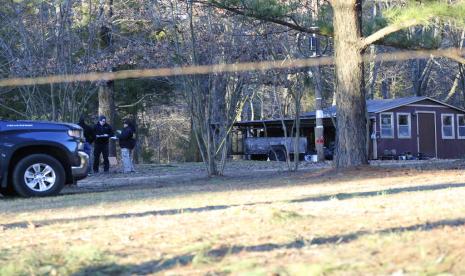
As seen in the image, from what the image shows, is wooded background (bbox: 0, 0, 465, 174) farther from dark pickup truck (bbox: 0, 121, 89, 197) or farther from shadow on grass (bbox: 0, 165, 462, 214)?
dark pickup truck (bbox: 0, 121, 89, 197)

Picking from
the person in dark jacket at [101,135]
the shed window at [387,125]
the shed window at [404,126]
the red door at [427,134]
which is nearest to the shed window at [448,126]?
the red door at [427,134]

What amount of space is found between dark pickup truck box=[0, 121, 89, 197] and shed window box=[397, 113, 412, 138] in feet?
74.5

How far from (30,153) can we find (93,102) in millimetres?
20111

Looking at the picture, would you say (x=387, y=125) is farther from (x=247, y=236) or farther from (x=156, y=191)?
(x=247, y=236)

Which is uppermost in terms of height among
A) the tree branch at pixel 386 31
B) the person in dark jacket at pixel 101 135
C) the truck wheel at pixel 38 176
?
the tree branch at pixel 386 31

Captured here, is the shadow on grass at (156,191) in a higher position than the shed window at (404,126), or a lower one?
lower

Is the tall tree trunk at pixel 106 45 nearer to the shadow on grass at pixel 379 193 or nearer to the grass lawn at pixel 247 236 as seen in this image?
the grass lawn at pixel 247 236

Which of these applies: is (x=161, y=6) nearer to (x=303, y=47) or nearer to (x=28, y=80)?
(x=28, y=80)

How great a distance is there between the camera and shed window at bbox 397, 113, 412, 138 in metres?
31.7

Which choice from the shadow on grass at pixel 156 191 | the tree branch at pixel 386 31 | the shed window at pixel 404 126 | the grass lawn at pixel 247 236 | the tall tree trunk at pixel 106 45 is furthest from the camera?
the shed window at pixel 404 126

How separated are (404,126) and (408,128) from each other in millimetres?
241

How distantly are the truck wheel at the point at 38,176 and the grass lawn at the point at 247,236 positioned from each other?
236 cm

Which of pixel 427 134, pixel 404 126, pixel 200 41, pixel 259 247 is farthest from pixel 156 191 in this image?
pixel 427 134

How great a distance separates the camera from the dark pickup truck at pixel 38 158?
36.4 ft
